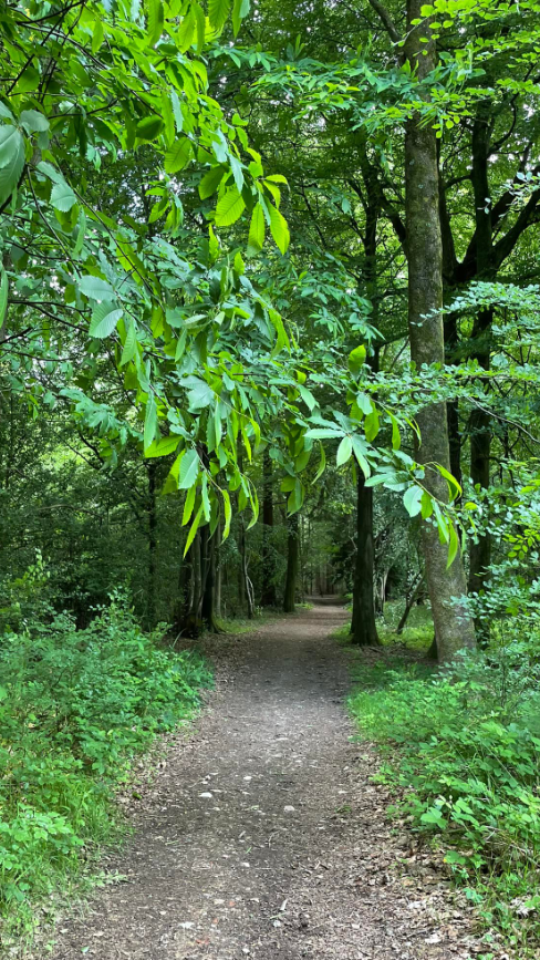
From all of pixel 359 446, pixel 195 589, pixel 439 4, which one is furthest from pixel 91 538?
pixel 359 446

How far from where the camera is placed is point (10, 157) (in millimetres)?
809

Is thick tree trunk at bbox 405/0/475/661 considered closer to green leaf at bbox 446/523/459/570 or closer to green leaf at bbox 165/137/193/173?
green leaf at bbox 446/523/459/570

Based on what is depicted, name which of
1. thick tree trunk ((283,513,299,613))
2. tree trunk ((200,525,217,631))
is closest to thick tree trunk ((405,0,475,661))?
tree trunk ((200,525,217,631))

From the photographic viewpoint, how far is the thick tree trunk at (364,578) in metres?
12.2

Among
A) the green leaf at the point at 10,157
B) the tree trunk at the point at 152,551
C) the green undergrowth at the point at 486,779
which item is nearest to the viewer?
the green leaf at the point at 10,157

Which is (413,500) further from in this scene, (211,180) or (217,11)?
(217,11)

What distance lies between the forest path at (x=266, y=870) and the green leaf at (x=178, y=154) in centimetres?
338

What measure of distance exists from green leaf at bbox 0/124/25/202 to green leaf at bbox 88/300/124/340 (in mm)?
261

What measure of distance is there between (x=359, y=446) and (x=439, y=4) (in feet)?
15.9

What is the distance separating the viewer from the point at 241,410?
160cm

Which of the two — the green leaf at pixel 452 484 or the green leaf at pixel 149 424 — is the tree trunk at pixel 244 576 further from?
the green leaf at pixel 149 424

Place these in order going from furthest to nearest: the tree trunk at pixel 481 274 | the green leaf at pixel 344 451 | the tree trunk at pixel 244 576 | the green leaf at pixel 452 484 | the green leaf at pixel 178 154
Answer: the tree trunk at pixel 244 576 → the tree trunk at pixel 481 274 → the green leaf at pixel 178 154 → the green leaf at pixel 452 484 → the green leaf at pixel 344 451

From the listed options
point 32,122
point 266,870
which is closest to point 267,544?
point 266,870

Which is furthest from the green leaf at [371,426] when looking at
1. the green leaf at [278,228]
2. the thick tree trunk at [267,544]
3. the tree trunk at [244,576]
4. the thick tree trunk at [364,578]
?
the tree trunk at [244,576]
